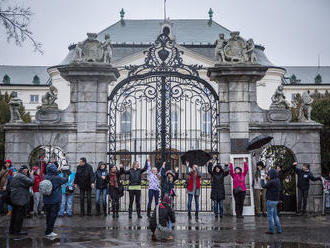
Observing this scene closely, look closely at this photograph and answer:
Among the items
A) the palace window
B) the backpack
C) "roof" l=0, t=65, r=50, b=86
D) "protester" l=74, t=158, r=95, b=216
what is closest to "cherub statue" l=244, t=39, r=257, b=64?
"protester" l=74, t=158, r=95, b=216

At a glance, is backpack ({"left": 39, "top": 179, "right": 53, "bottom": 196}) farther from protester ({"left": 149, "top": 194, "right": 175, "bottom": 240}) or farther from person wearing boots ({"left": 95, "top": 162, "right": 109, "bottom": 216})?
person wearing boots ({"left": 95, "top": 162, "right": 109, "bottom": 216})

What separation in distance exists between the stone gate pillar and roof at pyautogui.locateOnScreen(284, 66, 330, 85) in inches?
1893

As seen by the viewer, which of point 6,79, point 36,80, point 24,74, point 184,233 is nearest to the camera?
point 184,233

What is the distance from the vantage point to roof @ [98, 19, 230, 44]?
1914 inches

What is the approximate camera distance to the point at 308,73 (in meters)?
62.9

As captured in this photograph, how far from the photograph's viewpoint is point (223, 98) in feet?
50.3

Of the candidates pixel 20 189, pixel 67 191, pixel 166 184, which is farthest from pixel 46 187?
pixel 166 184

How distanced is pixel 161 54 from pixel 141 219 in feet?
17.6

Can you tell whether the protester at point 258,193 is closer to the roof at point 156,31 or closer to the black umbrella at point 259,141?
the black umbrella at point 259,141

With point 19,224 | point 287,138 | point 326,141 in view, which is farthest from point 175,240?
point 326,141

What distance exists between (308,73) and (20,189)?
5743 cm

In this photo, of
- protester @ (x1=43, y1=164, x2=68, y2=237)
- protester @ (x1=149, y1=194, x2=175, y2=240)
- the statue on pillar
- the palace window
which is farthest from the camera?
the palace window

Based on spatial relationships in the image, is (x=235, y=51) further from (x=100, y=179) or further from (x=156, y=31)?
(x=156, y=31)

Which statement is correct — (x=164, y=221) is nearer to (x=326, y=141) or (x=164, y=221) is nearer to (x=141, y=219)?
(x=141, y=219)
